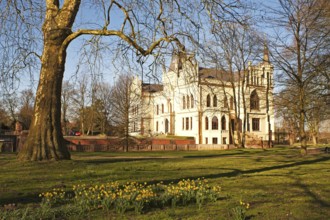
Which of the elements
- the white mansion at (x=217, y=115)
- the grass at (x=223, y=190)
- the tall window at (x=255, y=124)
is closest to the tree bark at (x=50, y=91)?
the grass at (x=223, y=190)

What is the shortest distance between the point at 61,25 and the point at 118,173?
254 inches

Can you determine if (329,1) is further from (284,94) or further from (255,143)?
(255,143)

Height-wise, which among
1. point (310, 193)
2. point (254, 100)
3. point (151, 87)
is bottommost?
point (310, 193)

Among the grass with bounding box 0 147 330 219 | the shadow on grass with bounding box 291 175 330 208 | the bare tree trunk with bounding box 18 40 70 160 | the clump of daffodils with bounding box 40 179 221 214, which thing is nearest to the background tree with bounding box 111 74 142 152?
the bare tree trunk with bounding box 18 40 70 160

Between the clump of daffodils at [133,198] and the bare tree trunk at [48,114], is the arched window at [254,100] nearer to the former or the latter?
the bare tree trunk at [48,114]

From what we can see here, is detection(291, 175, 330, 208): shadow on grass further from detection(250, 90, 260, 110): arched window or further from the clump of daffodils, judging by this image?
detection(250, 90, 260, 110): arched window

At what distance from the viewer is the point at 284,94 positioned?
2483 cm

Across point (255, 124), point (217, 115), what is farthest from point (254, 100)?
point (255, 124)

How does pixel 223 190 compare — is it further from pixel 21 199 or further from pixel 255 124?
pixel 255 124

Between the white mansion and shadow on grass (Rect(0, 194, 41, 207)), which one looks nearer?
shadow on grass (Rect(0, 194, 41, 207))

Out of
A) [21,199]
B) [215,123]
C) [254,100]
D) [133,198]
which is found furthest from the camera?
[215,123]

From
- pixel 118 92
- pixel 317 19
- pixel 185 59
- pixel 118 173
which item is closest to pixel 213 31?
pixel 185 59

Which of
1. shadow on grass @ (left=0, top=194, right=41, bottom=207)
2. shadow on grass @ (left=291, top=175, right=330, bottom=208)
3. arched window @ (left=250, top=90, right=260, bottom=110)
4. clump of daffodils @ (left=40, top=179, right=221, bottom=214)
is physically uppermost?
arched window @ (left=250, top=90, right=260, bottom=110)

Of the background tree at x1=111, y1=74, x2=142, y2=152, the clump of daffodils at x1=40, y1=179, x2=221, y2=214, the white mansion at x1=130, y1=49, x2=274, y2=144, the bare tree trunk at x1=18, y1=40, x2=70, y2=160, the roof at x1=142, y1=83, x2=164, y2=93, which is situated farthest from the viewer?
the white mansion at x1=130, y1=49, x2=274, y2=144
